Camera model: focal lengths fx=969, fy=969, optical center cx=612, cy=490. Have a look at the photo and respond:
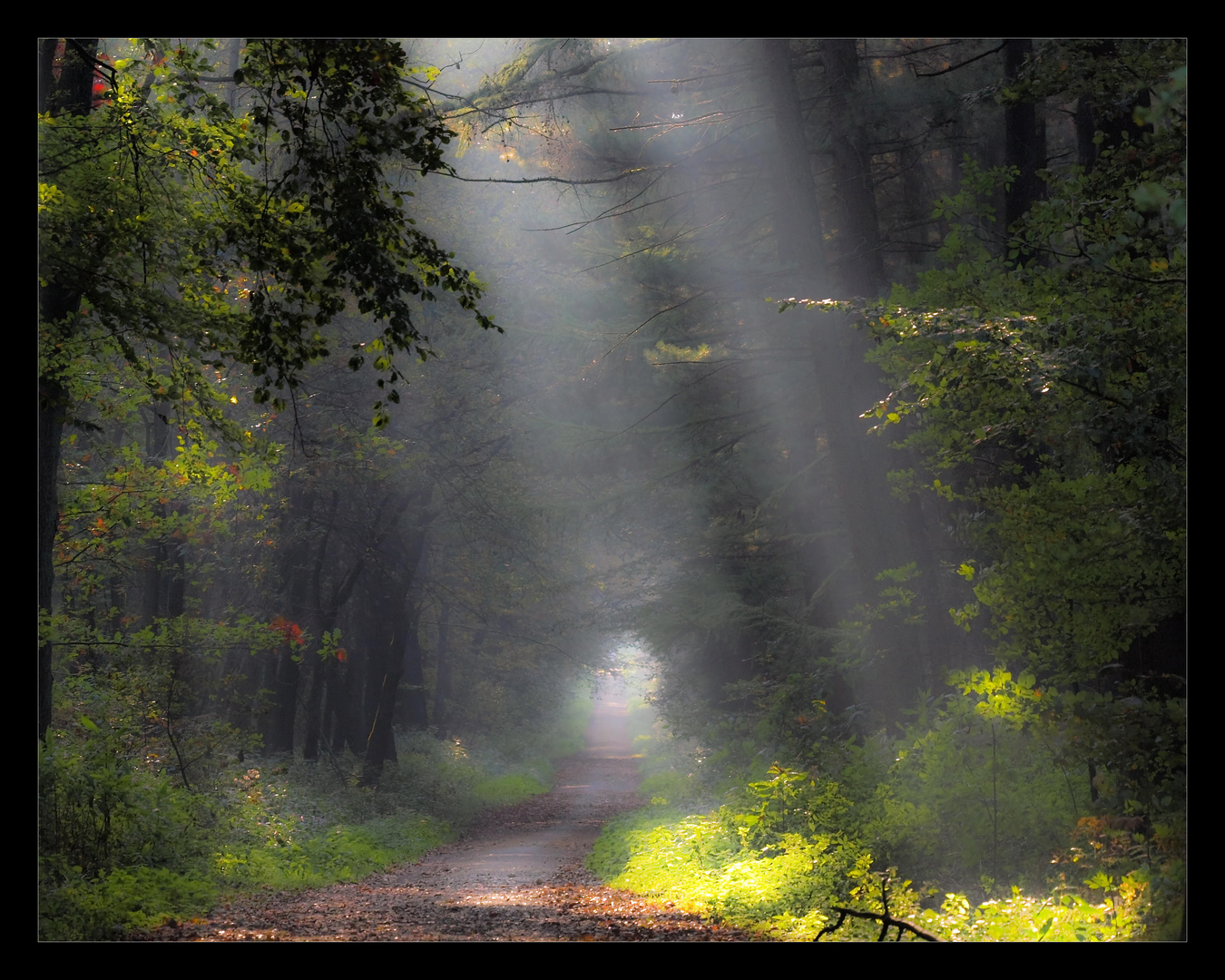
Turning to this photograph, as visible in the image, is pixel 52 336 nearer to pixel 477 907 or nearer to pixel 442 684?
pixel 477 907

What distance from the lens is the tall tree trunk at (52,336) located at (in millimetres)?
7727

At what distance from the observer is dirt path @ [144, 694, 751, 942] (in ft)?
25.6

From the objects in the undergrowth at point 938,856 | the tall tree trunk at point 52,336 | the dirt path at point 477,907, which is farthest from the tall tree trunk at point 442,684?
the tall tree trunk at point 52,336

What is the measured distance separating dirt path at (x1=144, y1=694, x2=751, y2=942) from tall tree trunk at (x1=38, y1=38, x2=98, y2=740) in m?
2.71

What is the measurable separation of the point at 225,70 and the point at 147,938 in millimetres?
19905

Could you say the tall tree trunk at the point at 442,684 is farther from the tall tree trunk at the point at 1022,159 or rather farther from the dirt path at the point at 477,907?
the tall tree trunk at the point at 1022,159

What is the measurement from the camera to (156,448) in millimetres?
17734

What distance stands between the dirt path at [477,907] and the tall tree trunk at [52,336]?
2.71 m

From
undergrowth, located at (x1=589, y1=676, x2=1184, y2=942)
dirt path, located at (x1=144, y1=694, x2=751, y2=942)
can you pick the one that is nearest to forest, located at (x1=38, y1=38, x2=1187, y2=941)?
undergrowth, located at (x1=589, y1=676, x2=1184, y2=942)

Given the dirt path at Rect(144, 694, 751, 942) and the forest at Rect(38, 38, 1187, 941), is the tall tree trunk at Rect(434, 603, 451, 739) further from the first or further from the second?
the dirt path at Rect(144, 694, 751, 942)

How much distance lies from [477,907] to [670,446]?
8108mm

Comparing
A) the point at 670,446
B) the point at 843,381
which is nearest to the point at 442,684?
the point at 670,446
